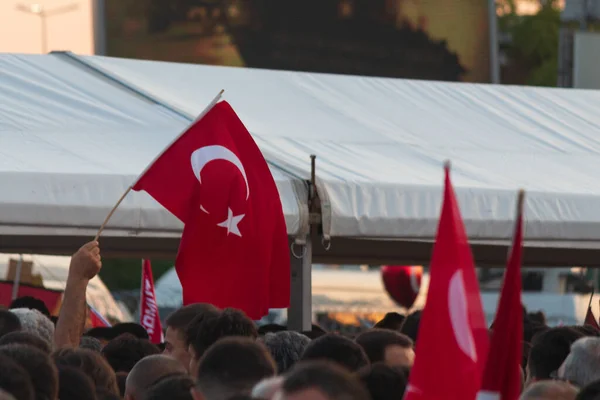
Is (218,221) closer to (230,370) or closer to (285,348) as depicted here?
(285,348)

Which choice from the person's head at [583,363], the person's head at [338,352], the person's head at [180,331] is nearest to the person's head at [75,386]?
the person's head at [338,352]

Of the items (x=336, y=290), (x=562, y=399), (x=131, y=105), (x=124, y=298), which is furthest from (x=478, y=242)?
(x=336, y=290)

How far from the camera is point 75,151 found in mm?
7574

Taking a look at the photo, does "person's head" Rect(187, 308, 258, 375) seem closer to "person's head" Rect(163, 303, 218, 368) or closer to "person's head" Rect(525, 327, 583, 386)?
"person's head" Rect(163, 303, 218, 368)

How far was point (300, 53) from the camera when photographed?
488 inches

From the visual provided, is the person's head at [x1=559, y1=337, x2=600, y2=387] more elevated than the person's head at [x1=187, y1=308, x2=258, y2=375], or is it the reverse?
the person's head at [x1=187, y1=308, x2=258, y2=375]

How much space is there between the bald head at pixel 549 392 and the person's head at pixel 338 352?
2.34 feet

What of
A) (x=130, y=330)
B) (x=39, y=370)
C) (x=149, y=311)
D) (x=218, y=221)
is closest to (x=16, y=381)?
(x=39, y=370)

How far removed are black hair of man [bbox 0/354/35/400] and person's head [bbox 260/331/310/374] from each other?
1.70 meters

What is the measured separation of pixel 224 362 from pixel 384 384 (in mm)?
739

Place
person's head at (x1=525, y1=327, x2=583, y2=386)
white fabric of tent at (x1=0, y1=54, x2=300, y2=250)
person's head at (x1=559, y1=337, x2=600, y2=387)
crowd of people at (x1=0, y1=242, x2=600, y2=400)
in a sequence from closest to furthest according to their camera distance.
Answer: crowd of people at (x1=0, y1=242, x2=600, y2=400)
person's head at (x1=559, y1=337, x2=600, y2=387)
person's head at (x1=525, y1=327, x2=583, y2=386)
white fabric of tent at (x1=0, y1=54, x2=300, y2=250)

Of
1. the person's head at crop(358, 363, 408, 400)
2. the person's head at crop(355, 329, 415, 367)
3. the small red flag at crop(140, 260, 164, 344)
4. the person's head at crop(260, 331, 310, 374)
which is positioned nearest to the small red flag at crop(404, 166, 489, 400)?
the person's head at crop(358, 363, 408, 400)

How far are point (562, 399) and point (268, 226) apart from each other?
117 inches

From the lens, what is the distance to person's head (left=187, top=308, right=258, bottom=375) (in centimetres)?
516
